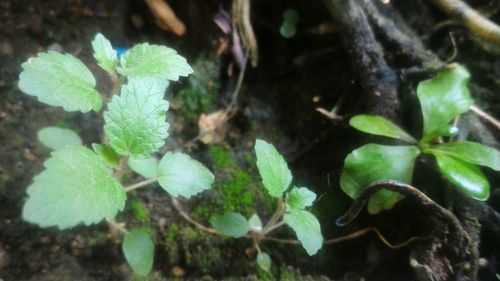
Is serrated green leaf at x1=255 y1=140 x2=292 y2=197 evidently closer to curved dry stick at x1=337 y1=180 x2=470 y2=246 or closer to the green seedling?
curved dry stick at x1=337 y1=180 x2=470 y2=246

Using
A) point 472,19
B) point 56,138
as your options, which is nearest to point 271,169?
point 56,138

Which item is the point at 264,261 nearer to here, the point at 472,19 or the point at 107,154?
the point at 107,154

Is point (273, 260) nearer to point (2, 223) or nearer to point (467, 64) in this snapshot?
point (2, 223)

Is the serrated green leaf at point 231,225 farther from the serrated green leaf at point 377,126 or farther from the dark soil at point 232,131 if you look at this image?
the serrated green leaf at point 377,126

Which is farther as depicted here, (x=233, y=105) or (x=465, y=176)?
(x=233, y=105)

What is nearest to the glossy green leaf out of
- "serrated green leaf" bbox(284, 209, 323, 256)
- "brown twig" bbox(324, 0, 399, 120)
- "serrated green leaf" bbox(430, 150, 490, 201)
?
"serrated green leaf" bbox(284, 209, 323, 256)

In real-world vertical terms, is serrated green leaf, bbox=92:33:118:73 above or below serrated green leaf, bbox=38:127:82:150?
above

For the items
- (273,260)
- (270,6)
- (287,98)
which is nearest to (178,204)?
(273,260)
